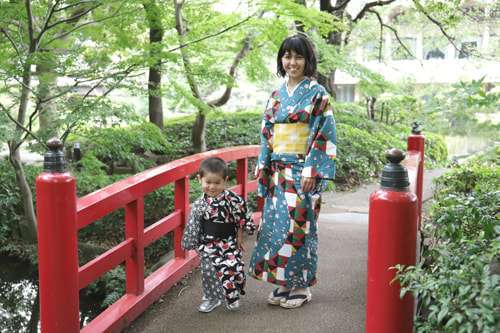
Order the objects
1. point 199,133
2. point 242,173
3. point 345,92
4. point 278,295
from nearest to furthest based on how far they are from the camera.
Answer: point 278,295
point 242,173
point 199,133
point 345,92

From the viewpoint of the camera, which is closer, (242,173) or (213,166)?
(213,166)

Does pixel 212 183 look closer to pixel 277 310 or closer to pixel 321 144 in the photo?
pixel 321 144

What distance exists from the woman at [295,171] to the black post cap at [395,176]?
3.85 feet

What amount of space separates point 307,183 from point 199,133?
700 cm

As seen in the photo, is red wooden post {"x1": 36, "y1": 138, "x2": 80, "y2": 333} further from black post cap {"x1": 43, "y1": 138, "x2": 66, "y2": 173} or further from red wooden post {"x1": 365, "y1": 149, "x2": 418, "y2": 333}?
red wooden post {"x1": 365, "y1": 149, "x2": 418, "y2": 333}

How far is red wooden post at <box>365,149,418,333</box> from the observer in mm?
1715

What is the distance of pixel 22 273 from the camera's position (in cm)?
580

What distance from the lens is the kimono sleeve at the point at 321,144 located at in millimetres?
2961

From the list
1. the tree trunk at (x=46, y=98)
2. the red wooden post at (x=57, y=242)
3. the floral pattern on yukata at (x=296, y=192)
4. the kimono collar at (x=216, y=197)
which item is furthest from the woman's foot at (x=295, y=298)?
the tree trunk at (x=46, y=98)

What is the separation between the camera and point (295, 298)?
317cm

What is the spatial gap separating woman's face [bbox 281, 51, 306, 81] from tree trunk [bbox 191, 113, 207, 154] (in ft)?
22.0

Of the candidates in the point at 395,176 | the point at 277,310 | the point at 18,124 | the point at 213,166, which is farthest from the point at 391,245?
the point at 18,124

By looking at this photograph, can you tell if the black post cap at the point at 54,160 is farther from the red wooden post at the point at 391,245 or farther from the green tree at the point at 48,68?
the green tree at the point at 48,68

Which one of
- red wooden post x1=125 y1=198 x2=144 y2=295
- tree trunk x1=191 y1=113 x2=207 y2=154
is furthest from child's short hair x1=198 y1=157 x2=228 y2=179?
tree trunk x1=191 y1=113 x2=207 y2=154
